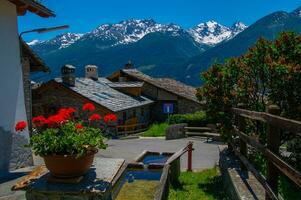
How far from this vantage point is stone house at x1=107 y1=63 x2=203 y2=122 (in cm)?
4075

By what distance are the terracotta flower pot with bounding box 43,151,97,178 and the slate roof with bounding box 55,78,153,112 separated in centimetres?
2752

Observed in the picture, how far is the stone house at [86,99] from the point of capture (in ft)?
111

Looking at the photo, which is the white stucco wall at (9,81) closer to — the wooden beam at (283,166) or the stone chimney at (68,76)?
the wooden beam at (283,166)

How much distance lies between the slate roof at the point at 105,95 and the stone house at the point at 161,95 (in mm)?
1582

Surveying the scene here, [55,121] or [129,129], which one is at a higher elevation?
[55,121]

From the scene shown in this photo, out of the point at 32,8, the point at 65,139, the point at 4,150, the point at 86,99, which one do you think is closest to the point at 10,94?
the point at 4,150

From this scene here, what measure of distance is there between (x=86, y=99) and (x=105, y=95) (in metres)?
3.50

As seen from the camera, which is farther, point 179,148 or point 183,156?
point 179,148

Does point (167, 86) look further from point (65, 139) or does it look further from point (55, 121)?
point (65, 139)

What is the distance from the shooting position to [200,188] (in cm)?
1072

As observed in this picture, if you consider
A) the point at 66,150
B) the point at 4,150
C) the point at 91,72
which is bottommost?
the point at 4,150

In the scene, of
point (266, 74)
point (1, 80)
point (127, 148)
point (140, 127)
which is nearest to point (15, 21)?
point (1, 80)

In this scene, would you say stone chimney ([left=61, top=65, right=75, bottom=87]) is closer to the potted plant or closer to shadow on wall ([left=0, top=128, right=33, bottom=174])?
shadow on wall ([left=0, top=128, right=33, bottom=174])

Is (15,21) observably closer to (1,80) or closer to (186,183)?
(1,80)
